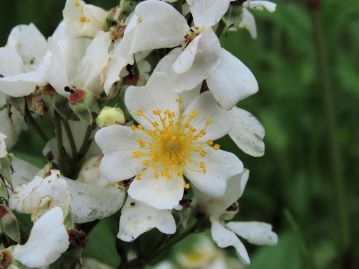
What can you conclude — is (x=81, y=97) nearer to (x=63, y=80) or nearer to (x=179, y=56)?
(x=63, y=80)

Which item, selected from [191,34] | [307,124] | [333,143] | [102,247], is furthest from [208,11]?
[307,124]

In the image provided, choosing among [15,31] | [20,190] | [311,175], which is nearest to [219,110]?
[20,190]

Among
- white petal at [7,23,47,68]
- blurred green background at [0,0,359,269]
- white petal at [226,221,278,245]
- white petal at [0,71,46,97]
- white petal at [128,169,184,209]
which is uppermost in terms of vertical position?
white petal at [0,71,46,97]

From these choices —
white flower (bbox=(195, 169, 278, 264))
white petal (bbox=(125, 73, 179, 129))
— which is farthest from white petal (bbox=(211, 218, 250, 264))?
white petal (bbox=(125, 73, 179, 129))

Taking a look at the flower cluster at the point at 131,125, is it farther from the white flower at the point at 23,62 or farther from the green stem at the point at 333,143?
the green stem at the point at 333,143

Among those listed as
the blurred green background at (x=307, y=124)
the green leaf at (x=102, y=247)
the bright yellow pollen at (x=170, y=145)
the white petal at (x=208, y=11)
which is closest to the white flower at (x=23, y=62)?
the bright yellow pollen at (x=170, y=145)

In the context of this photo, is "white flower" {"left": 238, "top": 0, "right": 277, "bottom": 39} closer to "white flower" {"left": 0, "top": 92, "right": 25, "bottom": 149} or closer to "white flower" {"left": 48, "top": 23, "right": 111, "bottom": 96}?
"white flower" {"left": 48, "top": 23, "right": 111, "bottom": 96}

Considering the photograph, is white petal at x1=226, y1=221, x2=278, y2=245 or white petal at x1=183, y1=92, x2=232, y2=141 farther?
→ white petal at x1=226, y1=221, x2=278, y2=245
